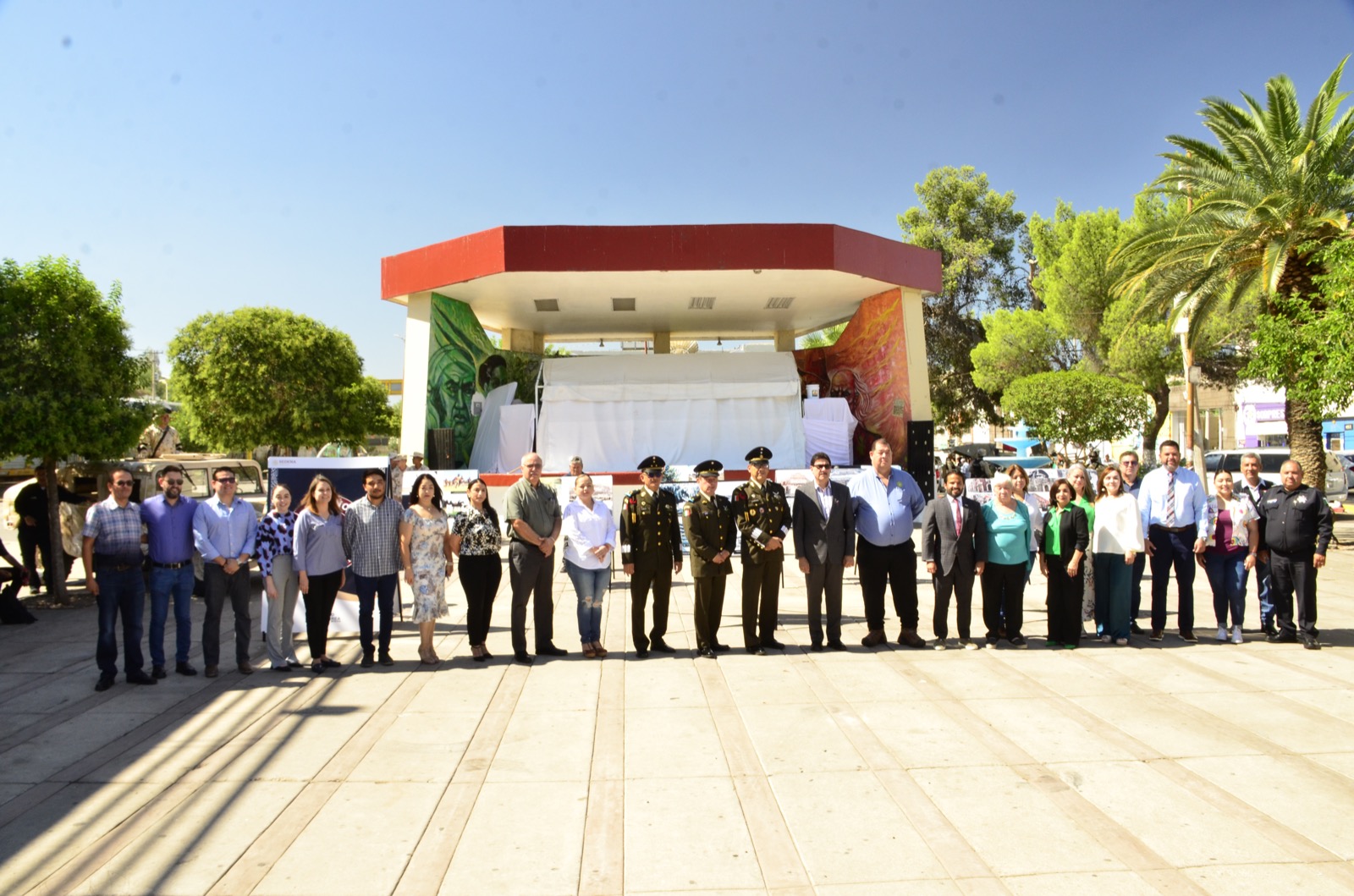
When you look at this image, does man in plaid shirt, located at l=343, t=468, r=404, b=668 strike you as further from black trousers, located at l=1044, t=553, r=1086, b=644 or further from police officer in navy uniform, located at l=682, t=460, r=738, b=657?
black trousers, located at l=1044, t=553, r=1086, b=644

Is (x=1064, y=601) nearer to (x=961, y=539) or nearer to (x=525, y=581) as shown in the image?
(x=961, y=539)

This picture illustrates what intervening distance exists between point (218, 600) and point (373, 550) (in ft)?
3.90

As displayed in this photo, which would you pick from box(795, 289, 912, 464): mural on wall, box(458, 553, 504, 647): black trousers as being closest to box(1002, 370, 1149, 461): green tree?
box(795, 289, 912, 464): mural on wall

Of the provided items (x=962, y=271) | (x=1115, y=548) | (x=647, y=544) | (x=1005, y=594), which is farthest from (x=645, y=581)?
(x=962, y=271)

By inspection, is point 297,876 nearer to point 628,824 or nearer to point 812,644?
point 628,824

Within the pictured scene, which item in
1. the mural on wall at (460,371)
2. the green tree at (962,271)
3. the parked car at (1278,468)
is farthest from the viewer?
the green tree at (962,271)

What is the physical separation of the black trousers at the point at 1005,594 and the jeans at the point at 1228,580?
1603mm

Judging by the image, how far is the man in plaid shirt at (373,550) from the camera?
288 inches

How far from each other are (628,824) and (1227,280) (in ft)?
54.3

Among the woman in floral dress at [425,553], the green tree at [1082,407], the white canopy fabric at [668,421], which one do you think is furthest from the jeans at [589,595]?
the green tree at [1082,407]

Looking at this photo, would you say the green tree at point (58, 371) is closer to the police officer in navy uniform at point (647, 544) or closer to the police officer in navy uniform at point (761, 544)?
the police officer in navy uniform at point (647, 544)

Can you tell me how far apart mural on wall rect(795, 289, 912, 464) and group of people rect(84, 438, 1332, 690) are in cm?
1385

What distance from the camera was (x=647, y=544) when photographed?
7621 mm

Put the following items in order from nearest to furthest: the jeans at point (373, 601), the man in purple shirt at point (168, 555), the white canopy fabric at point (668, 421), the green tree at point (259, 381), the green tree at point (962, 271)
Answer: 1. the man in purple shirt at point (168, 555)
2. the jeans at point (373, 601)
3. the white canopy fabric at point (668, 421)
4. the green tree at point (259, 381)
5. the green tree at point (962, 271)
